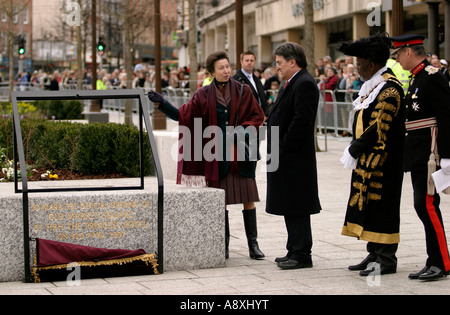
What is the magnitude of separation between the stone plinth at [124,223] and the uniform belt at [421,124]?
5.39 ft

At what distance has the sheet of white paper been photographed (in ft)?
21.2

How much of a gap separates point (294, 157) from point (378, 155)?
767 mm

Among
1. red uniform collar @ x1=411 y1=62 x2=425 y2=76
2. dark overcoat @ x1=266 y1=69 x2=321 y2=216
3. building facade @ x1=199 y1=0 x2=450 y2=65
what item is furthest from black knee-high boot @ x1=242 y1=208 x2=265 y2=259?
building facade @ x1=199 y1=0 x2=450 y2=65

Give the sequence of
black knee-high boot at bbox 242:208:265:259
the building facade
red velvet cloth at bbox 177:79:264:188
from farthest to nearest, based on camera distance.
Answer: the building facade < black knee-high boot at bbox 242:208:265:259 < red velvet cloth at bbox 177:79:264:188

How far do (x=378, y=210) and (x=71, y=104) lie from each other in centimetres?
1718

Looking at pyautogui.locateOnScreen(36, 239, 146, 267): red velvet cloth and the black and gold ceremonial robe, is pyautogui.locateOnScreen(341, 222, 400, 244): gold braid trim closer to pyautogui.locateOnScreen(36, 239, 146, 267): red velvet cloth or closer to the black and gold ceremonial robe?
the black and gold ceremonial robe

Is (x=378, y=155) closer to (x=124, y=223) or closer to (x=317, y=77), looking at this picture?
(x=124, y=223)

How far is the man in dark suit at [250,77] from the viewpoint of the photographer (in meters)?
10.0

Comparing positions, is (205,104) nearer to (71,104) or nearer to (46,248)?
(46,248)

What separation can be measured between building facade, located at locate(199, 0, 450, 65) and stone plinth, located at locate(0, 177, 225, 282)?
7.80m

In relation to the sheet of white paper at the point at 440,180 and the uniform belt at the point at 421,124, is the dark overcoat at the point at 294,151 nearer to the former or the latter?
the uniform belt at the point at 421,124

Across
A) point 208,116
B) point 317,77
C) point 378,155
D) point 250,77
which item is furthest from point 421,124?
point 317,77

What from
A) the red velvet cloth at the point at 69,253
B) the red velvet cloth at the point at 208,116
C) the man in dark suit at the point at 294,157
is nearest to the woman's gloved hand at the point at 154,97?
the red velvet cloth at the point at 208,116

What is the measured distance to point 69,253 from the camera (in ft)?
21.9
